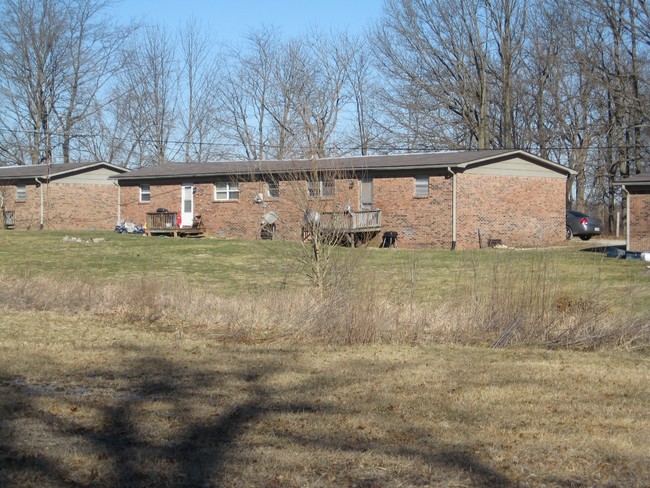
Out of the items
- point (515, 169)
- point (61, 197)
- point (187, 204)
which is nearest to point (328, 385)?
point (515, 169)

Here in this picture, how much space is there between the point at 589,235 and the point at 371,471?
3628cm

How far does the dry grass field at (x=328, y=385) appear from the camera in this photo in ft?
20.1

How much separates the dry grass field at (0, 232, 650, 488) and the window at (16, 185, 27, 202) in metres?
28.4

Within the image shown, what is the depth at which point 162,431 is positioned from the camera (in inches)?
277

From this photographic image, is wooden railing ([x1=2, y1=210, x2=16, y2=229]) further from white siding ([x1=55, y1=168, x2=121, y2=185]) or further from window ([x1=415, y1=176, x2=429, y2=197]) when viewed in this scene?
window ([x1=415, y1=176, x2=429, y2=197])

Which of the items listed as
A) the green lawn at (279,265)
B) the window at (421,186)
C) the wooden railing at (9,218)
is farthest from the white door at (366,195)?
the wooden railing at (9,218)

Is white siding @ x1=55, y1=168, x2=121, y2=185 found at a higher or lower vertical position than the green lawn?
higher

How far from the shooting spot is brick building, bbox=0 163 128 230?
43.3m

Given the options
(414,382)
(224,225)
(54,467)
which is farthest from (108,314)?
(224,225)

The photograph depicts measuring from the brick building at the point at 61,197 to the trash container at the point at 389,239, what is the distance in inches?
606

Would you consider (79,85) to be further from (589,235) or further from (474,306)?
(474,306)

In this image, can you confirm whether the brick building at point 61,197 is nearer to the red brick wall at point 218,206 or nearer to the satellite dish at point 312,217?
the red brick wall at point 218,206

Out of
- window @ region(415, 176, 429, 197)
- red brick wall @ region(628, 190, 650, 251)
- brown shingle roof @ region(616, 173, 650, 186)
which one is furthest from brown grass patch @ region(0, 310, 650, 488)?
window @ region(415, 176, 429, 197)

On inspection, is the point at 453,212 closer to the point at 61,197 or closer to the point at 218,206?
the point at 218,206
